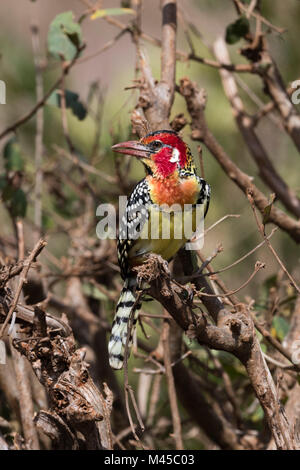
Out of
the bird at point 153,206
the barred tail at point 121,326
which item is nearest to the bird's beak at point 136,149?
the bird at point 153,206

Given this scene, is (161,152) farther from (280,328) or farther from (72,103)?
(280,328)

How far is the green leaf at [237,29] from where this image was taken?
11.2 feet

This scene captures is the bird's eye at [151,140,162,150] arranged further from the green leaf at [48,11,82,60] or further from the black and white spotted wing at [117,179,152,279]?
the green leaf at [48,11,82,60]

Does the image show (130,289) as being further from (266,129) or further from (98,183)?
(266,129)

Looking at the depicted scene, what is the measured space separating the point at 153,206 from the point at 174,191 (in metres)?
0.12

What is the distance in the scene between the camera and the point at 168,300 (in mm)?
2283

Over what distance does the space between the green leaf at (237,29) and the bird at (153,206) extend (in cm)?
77

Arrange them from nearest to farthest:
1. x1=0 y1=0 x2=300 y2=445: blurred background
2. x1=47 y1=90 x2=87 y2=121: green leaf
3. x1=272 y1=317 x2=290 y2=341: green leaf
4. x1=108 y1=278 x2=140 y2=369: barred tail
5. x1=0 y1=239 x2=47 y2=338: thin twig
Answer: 1. x1=0 y1=239 x2=47 y2=338: thin twig
2. x1=108 y1=278 x2=140 y2=369: barred tail
3. x1=272 y1=317 x2=290 y2=341: green leaf
4. x1=47 y1=90 x2=87 y2=121: green leaf
5. x1=0 y1=0 x2=300 y2=445: blurred background

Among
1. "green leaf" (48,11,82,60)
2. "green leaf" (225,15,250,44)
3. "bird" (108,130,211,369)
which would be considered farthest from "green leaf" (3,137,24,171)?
"green leaf" (225,15,250,44)

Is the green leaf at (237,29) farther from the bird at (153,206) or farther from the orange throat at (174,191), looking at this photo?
the orange throat at (174,191)

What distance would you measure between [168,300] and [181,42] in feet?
11.6

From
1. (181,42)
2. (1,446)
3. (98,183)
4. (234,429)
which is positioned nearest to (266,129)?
(181,42)

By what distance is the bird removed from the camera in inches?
114

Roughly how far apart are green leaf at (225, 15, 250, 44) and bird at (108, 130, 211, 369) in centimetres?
77
